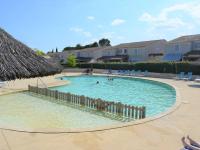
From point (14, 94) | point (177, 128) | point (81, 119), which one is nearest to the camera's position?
point (177, 128)

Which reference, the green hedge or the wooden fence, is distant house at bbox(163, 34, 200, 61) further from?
the wooden fence

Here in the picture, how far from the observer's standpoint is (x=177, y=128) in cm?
1020

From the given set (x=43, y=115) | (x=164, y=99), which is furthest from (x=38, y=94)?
(x=164, y=99)

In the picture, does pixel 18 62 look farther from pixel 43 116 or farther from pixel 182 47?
pixel 182 47

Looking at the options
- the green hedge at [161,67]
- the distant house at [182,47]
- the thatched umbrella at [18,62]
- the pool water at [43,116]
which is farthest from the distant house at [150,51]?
the thatched umbrella at [18,62]

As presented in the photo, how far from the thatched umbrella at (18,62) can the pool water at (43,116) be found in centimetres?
461

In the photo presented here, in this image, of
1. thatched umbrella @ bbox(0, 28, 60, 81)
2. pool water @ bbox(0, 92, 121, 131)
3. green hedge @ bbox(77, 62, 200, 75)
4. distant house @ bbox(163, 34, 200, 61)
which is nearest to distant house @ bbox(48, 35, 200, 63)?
distant house @ bbox(163, 34, 200, 61)

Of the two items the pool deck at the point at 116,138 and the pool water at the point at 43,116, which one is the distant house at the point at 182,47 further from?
the pool deck at the point at 116,138

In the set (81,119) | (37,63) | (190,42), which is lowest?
(81,119)

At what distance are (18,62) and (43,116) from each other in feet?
28.9

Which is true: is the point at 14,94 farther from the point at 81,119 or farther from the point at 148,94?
the point at 148,94

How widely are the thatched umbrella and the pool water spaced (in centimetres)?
Result: 461

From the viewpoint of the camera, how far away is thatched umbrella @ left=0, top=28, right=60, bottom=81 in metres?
6.30

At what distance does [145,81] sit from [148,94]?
10487 mm
